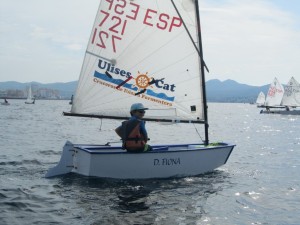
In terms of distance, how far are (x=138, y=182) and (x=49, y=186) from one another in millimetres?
3036

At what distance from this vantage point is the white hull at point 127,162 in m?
12.5

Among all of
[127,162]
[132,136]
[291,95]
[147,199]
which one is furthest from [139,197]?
[291,95]

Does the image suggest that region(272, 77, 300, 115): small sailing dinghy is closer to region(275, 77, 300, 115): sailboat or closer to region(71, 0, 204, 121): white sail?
region(275, 77, 300, 115): sailboat

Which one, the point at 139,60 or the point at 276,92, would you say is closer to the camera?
the point at 139,60

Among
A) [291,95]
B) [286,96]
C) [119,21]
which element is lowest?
[119,21]

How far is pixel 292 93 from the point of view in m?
76.5

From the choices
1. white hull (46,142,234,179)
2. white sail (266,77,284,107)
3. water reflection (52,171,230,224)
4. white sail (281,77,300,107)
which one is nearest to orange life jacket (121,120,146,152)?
white hull (46,142,234,179)

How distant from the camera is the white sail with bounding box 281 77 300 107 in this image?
75.6 m

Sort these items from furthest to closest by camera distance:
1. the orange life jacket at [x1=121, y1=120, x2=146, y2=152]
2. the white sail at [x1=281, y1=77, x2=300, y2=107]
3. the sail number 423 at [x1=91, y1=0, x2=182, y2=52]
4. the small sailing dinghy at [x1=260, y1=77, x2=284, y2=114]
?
the small sailing dinghy at [x1=260, y1=77, x2=284, y2=114] → the white sail at [x1=281, y1=77, x2=300, y2=107] → the sail number 423 at [x1=91, y1=0, x2=182, y2=52] → the orange life jacket at [x1=121, y1=120, x2=146, y2=152]

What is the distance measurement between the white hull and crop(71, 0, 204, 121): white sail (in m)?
1.59

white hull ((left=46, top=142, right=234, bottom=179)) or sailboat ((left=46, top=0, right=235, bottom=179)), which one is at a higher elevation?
sailboat ((left=46, top=0, right=235, bottom=179))

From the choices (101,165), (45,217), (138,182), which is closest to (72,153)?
(101,165)

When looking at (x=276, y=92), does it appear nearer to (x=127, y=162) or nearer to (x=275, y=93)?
(x=275, y=93)

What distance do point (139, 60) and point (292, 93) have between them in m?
69.0
